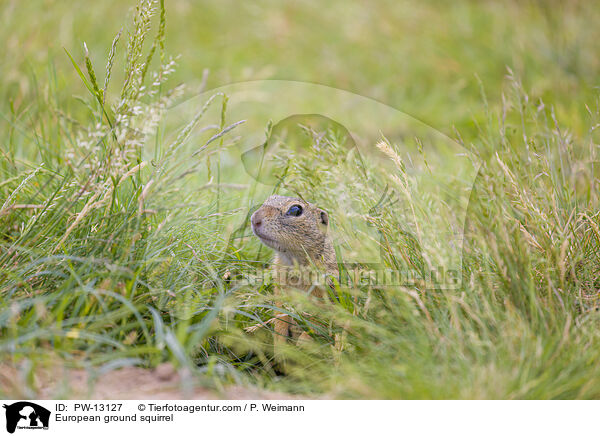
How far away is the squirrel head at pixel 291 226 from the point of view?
277 centimetres

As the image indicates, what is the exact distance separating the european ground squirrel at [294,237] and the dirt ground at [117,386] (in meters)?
0.68

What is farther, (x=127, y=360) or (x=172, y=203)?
(x=172, y=203)

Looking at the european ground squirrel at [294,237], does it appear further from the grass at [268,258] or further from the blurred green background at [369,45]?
the blurred green background at [369,45]

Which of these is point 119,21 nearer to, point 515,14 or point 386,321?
point 515,14

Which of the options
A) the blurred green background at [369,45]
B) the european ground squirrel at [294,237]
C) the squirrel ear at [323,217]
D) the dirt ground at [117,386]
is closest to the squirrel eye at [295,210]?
the european ground squirrel at [294,237]

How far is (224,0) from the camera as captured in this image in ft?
24.2

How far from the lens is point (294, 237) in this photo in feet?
9.45

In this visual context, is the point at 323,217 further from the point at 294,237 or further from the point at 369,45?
the point at 369,45

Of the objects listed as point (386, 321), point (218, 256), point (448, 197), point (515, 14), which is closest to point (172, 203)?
point (218, 256)

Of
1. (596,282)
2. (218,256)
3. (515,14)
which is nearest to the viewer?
(596,282)

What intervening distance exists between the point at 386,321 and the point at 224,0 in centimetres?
616

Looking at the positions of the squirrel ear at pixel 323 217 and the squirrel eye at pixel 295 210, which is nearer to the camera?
the squirrel eye at pixel 295 210

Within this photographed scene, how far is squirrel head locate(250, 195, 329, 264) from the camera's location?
2773mm

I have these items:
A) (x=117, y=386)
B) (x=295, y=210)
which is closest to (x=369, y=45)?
(x=295, y=210)
